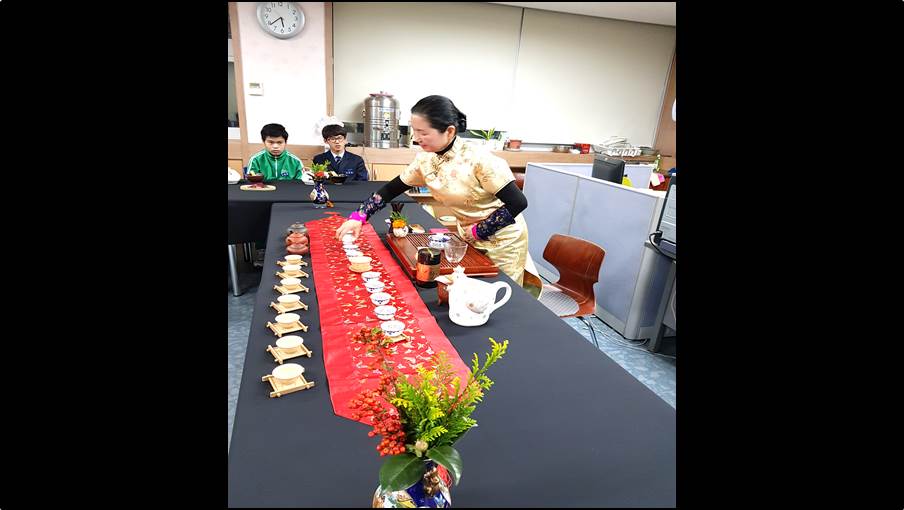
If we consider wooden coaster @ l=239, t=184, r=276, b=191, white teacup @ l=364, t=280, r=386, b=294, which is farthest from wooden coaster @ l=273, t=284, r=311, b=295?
wooden coaster @ l=239, t=184, r=276, b=191

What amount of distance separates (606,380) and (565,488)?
40 cm

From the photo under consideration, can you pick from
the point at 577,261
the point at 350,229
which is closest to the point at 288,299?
the point at 350,229

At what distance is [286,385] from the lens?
1001 millimetres

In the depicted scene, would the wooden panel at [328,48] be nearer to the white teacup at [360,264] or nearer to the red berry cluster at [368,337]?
the white teacup at [360,264]

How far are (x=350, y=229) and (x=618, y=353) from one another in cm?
196

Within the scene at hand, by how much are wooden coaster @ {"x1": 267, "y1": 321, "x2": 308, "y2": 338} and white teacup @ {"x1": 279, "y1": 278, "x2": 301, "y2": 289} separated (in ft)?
0.90

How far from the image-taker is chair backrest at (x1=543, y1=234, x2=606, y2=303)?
7.66ft

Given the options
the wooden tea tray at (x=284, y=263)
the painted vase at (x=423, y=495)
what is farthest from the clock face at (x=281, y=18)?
the painted vase at (x=423, y=495)

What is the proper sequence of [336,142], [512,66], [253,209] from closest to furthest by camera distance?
[253,209] < [336,142] < [512,66]

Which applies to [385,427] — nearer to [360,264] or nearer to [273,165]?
[360,264]

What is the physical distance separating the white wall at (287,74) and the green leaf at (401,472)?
200 inches

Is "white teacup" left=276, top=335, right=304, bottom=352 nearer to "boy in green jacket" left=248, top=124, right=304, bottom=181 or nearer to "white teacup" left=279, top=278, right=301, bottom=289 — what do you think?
"white teacup" left=279, top=278, right=301, bottom=289

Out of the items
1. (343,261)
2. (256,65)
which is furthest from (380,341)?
(256,65)
